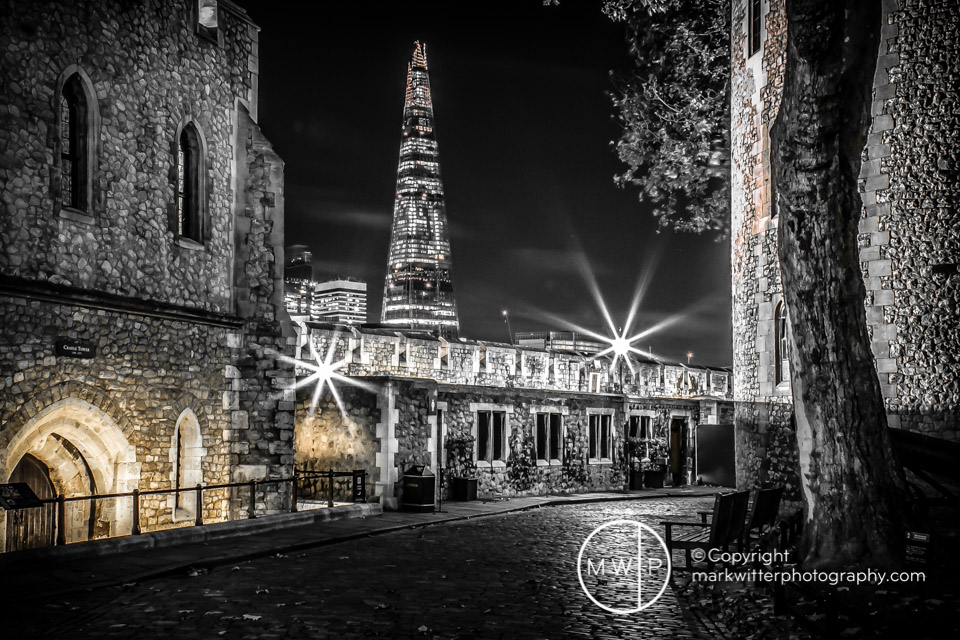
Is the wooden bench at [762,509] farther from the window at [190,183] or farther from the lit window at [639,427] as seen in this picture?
the lit window at [639,427]

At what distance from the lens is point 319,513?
1694cm

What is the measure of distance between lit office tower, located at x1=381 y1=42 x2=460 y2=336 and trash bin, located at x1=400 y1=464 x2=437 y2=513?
72.0 metres

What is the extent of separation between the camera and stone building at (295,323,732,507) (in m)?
20.4

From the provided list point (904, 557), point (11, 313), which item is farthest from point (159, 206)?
point (904, 557)

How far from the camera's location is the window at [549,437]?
2650 cm

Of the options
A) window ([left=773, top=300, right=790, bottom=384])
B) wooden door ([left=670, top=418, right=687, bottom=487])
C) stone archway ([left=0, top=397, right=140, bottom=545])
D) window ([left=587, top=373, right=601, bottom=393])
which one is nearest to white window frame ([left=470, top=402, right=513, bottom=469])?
window ([left=587, top=373, right=601, bottom=393])

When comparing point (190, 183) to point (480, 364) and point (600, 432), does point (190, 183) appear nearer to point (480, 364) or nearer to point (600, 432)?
point (480, 364)

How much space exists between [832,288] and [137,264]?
11335mm

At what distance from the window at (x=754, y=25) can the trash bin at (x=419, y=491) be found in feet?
34.8

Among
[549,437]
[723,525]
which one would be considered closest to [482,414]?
[549,437]

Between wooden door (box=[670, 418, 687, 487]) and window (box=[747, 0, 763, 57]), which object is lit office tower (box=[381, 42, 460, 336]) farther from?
window (box=[747, 0, 763, 57])

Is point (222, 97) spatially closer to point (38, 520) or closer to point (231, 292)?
point (231, 292)

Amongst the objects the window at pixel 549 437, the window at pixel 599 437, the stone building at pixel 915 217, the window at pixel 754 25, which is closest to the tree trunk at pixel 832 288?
the stone building at pixel 915 217

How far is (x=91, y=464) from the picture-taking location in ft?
50.8
